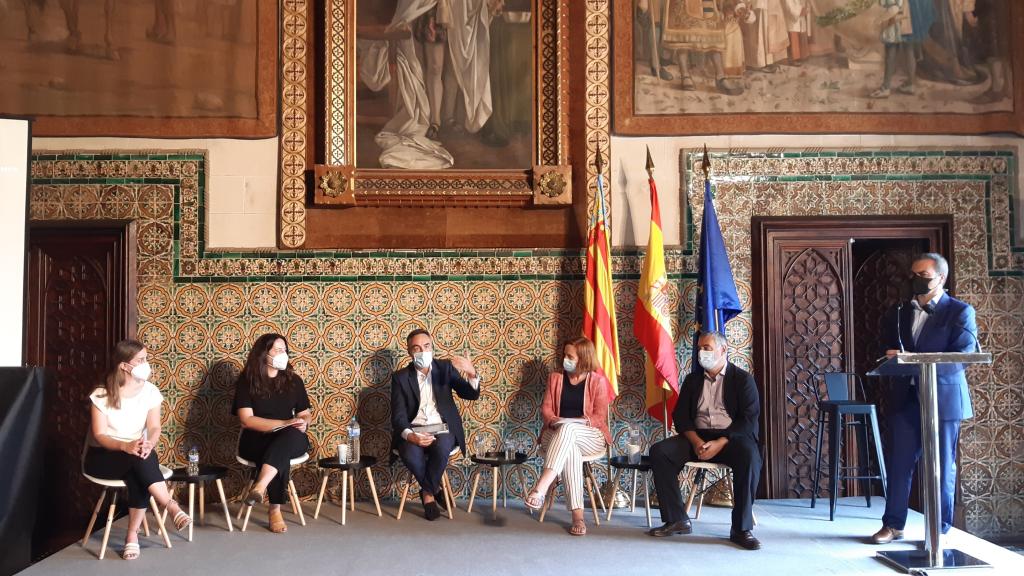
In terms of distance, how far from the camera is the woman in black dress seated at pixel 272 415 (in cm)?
597

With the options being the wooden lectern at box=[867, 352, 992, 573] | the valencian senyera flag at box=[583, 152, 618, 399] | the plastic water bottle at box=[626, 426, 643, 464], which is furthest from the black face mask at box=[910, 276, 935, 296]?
the valencian senyera flag at box=[583, 152, 618, 399]

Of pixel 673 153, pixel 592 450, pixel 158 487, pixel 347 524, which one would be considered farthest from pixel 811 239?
pixel 158 487

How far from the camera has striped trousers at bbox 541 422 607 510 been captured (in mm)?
5941

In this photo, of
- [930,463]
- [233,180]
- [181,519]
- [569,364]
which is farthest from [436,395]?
[930,463]

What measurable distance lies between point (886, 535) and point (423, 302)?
145 inches

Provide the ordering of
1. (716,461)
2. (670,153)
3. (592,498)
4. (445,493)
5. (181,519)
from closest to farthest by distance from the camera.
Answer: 1. (181,519)
2. (716,461)
3. (592,498)
4. (445,493)
5. (670,153)

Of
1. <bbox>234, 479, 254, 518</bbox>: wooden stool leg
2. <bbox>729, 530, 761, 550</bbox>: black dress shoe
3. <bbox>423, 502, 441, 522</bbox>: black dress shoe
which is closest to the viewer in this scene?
<bbox>729, 530, 761, 550</bbox>: black dress shoe

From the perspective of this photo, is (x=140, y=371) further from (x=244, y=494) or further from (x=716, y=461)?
(x=716, y=461)

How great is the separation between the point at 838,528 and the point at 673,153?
3.11 meters

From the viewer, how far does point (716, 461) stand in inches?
229

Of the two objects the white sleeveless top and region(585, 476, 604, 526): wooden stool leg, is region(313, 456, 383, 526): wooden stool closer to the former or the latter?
the white sleeveless top

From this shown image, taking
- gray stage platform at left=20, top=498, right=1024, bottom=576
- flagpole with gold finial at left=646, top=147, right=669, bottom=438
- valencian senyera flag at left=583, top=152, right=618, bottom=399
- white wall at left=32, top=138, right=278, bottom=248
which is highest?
white wall at left=32, top=138, right=278, bottom=248

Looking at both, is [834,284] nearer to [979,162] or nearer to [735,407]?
[979,162]

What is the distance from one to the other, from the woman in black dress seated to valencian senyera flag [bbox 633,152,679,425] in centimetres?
256
